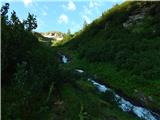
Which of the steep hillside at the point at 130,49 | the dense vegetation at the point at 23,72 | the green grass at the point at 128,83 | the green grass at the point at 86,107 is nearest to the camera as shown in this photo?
the dense vegetation at the point at 23,72

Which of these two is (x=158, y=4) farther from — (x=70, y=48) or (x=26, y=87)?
(x=26, y=87)

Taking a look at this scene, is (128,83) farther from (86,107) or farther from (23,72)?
(23,72)

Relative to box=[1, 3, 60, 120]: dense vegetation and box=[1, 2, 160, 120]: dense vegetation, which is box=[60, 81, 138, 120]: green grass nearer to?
box=[1, 2, 160, 120]: dense vegetation

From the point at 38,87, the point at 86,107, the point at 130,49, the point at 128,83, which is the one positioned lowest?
the point at 128,83

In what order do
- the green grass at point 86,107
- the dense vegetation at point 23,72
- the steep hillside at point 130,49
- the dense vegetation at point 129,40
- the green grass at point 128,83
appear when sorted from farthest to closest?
the dense vegetation at point 129,40, the steep hillside at point 130,49, the green grass at point 128,83, the green grass at point 86,107, the dense vegetation at point 23,72

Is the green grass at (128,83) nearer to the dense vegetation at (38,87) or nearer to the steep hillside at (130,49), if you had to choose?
the steep hillside at (130,49)

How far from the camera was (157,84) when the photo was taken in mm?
27750

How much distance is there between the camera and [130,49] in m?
38.9

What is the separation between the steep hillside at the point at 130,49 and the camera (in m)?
28.3

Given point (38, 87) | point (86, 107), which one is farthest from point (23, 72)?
point (86, 107)

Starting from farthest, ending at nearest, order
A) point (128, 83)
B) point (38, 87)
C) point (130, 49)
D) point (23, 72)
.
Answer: point (130, 49) → point (128, 83) → point (38, 87) → point (23, 72)

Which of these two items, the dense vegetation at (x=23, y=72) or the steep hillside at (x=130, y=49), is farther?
the steep hillside at (x=130, y=49)

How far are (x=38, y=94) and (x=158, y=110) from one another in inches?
418

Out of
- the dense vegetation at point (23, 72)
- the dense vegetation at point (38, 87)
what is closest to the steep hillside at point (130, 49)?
the dense vegetation at point (38, 87)
